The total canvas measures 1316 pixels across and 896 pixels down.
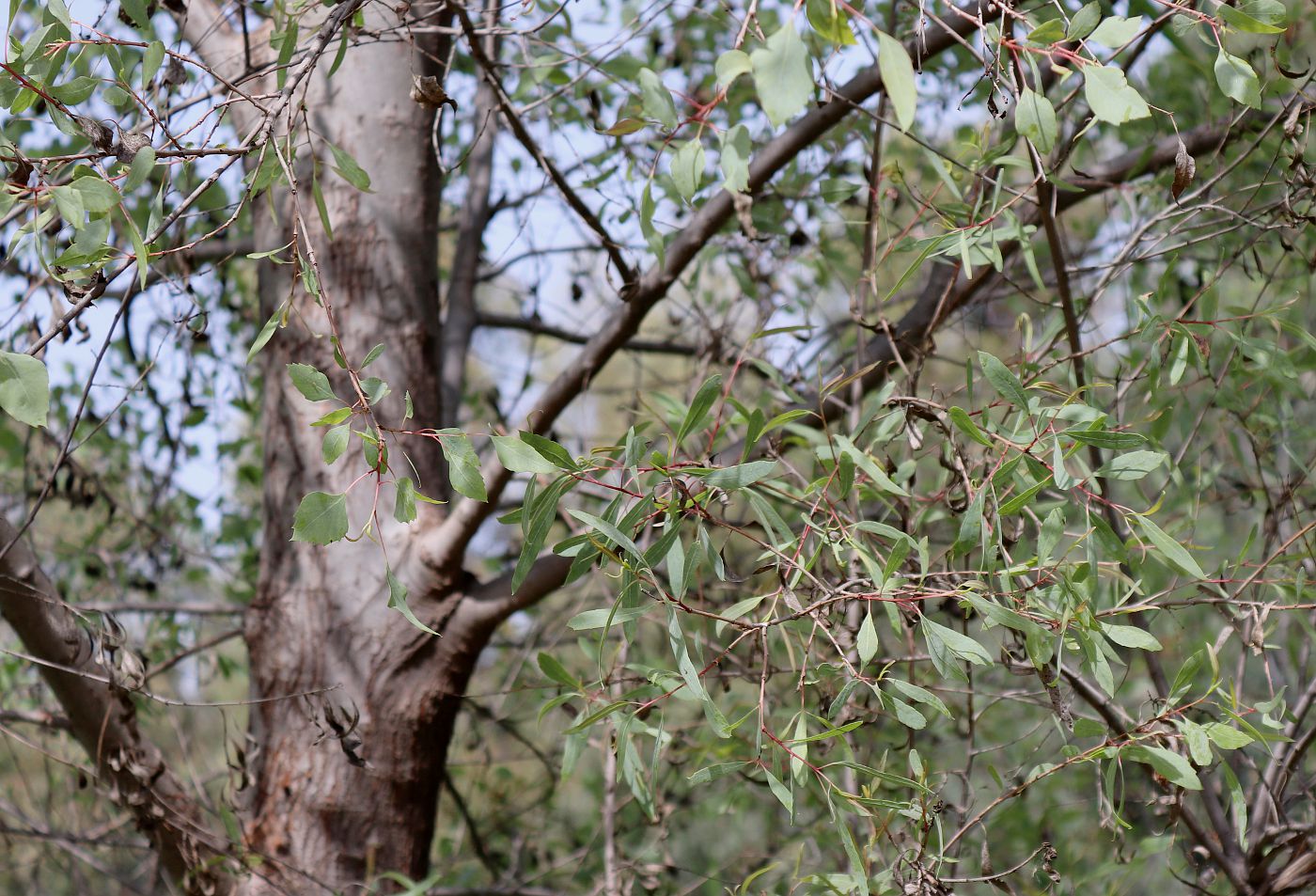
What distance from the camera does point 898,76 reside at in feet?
2.57

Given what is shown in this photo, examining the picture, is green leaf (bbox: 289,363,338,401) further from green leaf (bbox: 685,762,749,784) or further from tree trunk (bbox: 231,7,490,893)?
tree trunk (bbox: 231,7,490,893)

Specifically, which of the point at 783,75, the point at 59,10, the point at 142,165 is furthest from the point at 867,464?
the point at 59,10

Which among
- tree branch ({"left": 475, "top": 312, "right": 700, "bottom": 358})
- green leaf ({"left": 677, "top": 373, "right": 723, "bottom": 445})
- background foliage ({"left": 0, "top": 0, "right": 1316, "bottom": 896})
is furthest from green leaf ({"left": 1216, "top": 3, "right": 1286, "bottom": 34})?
tree branch ({"left": 475, "top": 312, "right": 700, "bottom": 358})

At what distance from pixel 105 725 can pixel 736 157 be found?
4.39 feet

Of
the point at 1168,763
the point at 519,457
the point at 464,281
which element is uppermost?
the point at 464,281

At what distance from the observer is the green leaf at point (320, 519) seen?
1004mm

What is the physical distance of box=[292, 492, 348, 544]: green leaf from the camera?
1004 mm

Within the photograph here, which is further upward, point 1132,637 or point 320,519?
point 320,519

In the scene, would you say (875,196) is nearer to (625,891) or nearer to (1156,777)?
(1156,777)

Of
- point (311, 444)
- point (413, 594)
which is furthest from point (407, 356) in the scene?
point (413, 594)

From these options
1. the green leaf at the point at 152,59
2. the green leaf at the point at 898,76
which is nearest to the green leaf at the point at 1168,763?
the green leaf at the point at 898,76

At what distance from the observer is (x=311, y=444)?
6.48 feet

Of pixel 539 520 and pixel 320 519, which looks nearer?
pixel 320 519

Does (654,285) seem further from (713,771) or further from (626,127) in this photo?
(713,771)
